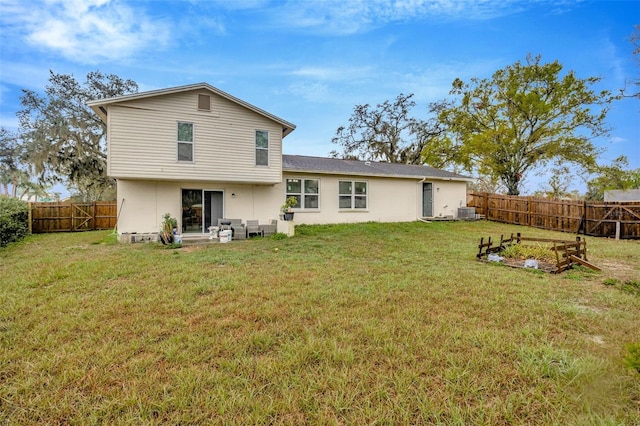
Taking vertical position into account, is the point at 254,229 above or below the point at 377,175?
below

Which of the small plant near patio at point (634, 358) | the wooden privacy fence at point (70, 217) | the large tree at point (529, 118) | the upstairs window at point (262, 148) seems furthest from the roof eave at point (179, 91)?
the large tree at point (529, 118)

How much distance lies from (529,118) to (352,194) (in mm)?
14626

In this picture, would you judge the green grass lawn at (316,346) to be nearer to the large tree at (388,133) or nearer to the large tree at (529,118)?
the large tree at (529,118)

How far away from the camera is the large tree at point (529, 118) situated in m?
18.4

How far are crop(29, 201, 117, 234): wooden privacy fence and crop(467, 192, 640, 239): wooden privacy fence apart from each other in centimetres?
2090

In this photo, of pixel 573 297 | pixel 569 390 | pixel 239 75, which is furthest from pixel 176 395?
pixel 239 75

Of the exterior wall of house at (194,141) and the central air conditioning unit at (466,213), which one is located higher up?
the exterior wall of house at (194,141)

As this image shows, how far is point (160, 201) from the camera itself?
10.4 meters

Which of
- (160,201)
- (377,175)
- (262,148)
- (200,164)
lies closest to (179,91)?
(200,164)

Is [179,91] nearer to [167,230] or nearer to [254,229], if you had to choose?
[167,230]

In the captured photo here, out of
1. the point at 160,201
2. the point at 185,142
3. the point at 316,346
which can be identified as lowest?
the point at 316,346

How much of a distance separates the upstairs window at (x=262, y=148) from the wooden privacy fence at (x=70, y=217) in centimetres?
917

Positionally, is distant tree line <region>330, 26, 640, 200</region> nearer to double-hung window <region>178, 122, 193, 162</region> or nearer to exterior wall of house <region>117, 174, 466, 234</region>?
exterior wall of house <region>117, 174, 466, 234</region>

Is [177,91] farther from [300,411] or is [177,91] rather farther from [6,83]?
[6,83]
